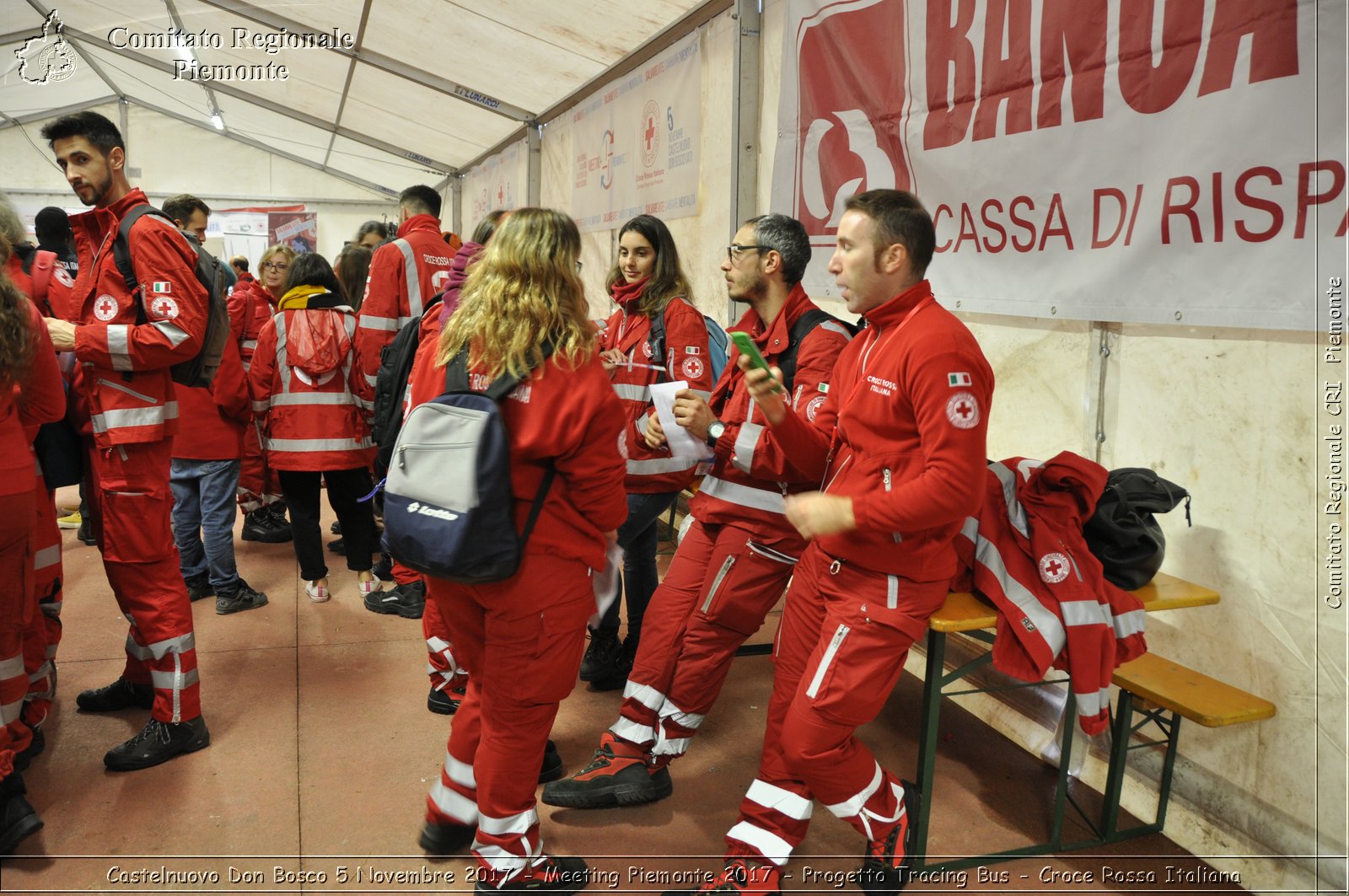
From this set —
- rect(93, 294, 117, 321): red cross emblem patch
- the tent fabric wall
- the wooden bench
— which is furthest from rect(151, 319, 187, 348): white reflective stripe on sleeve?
the wooden bench

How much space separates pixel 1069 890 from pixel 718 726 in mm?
1289

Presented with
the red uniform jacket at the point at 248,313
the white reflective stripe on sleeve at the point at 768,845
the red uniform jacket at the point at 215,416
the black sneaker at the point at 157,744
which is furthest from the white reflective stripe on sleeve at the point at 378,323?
the white reflective stripe on sleeve at the point at 768,845

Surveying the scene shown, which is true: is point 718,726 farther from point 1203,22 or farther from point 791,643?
point 1203,22

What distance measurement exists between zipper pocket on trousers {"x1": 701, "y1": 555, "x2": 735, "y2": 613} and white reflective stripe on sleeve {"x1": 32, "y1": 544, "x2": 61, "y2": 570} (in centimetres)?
209

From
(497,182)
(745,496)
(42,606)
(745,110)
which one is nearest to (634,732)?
(745,496)

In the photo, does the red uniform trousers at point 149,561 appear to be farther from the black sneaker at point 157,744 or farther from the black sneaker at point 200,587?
the black sneaker at point 200,587

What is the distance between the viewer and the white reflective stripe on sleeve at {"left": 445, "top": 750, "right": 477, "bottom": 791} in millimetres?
2342

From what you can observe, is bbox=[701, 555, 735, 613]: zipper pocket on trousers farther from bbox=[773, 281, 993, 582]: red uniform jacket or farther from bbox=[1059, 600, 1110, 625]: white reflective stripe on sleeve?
bbox=[1059, 600, 1110, 625]: white reflective stripe on sleeve

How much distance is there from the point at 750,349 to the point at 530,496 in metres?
0.62

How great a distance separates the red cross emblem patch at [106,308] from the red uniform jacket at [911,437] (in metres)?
2.07

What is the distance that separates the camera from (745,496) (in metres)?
2.74

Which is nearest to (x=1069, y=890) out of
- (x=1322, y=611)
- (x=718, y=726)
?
(x=1322, y=611)

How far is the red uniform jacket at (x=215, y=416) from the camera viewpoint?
4324 millimetres

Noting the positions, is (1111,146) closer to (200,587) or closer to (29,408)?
(29,408)
